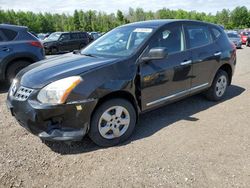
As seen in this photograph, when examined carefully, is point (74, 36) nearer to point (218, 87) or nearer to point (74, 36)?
point (74, 36)

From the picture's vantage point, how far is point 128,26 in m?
4.88

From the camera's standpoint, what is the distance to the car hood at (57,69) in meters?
3.46

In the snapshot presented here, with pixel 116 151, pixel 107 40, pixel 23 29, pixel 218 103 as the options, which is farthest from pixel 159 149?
pixel 23 29

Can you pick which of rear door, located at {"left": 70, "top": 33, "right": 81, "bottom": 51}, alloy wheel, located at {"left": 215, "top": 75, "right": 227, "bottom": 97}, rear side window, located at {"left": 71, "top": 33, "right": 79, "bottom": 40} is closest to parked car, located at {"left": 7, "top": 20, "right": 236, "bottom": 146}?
alloy wheel, located at {"left": 215, "top": 75, "right": 227, "bottom": 97}

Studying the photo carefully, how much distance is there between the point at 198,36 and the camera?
5078 mm

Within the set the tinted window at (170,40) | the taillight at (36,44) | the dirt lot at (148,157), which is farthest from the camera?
the taillight at (36,44)

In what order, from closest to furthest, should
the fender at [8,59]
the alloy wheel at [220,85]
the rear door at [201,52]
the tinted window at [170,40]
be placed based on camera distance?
the tinted window at [170,40]
the rear door at [201,52]
the alloy wheel at [220,85]
the fender at [8,59]

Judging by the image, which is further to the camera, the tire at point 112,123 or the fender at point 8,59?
the fender at point 8,59

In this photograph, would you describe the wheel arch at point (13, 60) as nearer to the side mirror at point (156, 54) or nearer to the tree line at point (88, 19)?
the side mirror at point (156, 54)

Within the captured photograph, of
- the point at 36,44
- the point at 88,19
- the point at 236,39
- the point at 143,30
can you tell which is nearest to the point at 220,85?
the point at 143,30

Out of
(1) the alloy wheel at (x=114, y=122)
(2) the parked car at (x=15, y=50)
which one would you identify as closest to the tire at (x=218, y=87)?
(1) the alloy wheel at (x=114, y=122)

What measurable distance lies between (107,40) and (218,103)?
8.68 feet

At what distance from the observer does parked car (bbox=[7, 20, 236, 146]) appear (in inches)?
132

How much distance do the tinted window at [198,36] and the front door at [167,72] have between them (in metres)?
0.23
